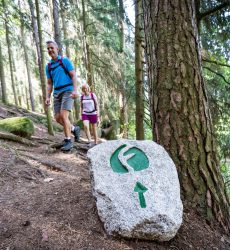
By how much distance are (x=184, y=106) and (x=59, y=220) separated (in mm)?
1875

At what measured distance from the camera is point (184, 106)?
301 centimetres

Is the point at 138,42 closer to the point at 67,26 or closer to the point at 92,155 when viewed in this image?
the point at 92,155

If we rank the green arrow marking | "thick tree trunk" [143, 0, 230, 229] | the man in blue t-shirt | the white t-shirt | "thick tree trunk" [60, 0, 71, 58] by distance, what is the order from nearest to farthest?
the green arrow marking, "thick tree trunk" [143, 0, 230, 229], the man in blue t-shirt, the white t-shirt, "thick tree trunk" [60, 0, 71, 58]

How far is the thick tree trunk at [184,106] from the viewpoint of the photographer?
2949mm

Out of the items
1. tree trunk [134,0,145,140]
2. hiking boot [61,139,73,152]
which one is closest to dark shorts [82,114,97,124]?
tree trunk [134,0,145,140]

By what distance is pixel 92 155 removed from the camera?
2.87 m

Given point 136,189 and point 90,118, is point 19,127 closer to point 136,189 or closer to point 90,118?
point 90,118

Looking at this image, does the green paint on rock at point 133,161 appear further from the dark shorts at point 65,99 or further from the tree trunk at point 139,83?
the tree trunk at point 139,83

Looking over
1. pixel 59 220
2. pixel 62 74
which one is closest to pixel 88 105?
pixel 62 74

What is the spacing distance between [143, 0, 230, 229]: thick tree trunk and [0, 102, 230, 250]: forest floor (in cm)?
37

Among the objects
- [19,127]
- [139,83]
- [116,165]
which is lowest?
[19,127]

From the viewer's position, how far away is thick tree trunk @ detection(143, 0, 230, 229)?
116 inches

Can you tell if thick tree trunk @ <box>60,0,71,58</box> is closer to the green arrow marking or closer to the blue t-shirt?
the blue t-shirt

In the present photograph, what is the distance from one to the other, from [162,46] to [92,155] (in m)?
1.55
